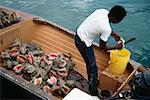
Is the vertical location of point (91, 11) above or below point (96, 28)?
below

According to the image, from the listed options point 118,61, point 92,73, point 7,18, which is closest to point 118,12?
point 118,61

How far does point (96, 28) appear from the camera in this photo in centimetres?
452

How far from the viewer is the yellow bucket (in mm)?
4828

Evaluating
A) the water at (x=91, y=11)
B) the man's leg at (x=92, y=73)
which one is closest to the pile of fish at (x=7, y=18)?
the man's leg at (x=92, y=73)

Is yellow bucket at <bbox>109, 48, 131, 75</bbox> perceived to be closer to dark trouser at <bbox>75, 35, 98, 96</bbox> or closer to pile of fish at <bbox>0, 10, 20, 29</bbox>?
dark trouser at <bbox>75, 35, 98, 96</bbox>

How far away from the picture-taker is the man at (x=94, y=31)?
443 centimetres

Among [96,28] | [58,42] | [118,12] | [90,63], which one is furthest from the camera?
[58,42]

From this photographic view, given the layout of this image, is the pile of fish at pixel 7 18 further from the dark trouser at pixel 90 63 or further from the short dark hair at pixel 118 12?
the short dark hair at pixel 118 12

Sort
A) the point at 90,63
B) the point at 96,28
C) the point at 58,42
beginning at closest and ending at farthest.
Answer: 1. the point at 96,28
2. the point at 90,63
3. the point at 58,42

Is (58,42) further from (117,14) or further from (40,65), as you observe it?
(117,14)

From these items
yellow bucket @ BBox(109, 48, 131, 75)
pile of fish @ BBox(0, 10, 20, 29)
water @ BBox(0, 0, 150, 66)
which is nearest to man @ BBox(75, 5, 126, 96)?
yellow bucket @ BBox(109, 48, 131, 75)

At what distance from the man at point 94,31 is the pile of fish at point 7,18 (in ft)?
5.88

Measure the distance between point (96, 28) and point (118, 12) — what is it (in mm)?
428

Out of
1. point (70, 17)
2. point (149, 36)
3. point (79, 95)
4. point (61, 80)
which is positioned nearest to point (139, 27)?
point (149, 36)
